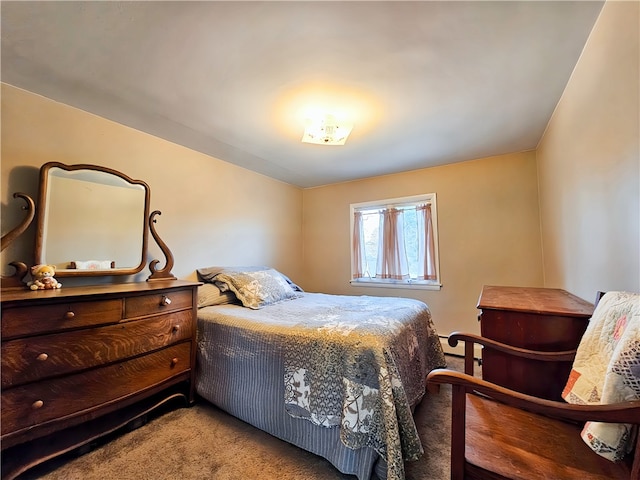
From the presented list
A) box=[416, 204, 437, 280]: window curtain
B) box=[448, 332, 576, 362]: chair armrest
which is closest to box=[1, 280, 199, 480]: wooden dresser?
box=[448, 332, 576, 362]: chair armrest

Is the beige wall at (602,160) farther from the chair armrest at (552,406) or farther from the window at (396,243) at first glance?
the window at (396,243)

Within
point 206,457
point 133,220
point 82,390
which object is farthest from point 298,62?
point 206,457

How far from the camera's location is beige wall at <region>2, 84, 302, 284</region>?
5.62 feet

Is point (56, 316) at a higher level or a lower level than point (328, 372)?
higher

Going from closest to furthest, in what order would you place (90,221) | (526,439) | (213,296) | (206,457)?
(526,439), (206,457), (90,221), (213,296)

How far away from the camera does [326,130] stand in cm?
207

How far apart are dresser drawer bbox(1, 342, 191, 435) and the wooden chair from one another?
175 centimetres

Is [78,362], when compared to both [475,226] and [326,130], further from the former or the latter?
[475,226]

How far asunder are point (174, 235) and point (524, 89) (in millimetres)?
3094

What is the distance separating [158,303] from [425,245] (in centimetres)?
297

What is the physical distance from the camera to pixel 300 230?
4328 mm

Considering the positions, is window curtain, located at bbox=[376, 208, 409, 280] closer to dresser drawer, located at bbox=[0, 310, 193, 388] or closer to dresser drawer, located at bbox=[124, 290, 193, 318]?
dresser drawer, located at bbox=[124, 290, 193, 318]

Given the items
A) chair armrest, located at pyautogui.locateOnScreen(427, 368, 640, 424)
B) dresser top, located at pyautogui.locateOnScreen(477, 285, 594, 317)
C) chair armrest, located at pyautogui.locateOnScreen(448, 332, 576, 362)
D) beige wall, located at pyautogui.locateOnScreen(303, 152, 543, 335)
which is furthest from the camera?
beige wall, located at pyautogui.locateOnScreen(303, 152, 543, 335)

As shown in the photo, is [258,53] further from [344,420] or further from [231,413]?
[231,413]
